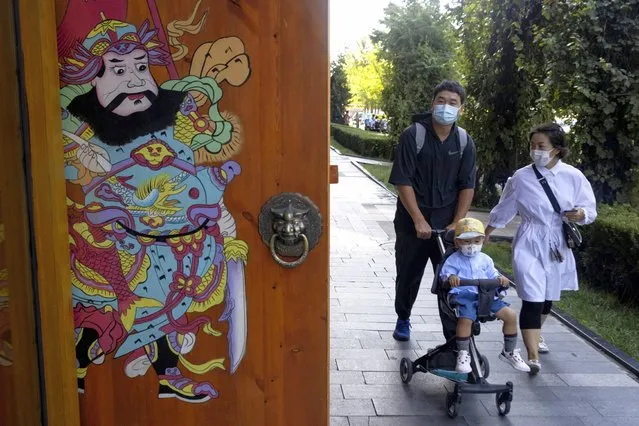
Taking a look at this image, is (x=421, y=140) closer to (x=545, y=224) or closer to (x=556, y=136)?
(x=556, y=136)

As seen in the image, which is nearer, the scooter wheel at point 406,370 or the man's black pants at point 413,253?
the scooter wheel at point 406,370

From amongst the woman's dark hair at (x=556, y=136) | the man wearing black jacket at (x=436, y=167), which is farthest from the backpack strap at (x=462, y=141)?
the woman's dark hair at (x=556, y=136)

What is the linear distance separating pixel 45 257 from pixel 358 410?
253cm

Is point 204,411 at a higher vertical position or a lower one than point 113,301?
lower

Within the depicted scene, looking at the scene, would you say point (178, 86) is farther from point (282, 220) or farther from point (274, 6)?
point (282, 220)

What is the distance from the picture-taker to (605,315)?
5680mm

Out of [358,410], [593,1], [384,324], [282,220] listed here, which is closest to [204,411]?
[282,220]

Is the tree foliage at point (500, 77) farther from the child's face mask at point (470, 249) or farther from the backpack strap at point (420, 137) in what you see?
the child's face mask at point (470, 249)

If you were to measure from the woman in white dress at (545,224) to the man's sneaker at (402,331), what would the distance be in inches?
37.1

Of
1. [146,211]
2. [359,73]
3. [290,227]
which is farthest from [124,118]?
[359,73]

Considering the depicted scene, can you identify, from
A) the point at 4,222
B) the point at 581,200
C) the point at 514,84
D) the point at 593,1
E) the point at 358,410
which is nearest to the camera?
the point at 4,222

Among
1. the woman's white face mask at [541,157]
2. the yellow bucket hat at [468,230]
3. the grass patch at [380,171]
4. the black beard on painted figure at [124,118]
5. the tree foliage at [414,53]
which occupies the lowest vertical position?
Answer: the grass patch at [380,171]

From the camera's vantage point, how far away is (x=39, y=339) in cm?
167

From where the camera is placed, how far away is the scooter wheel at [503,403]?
3.66m
